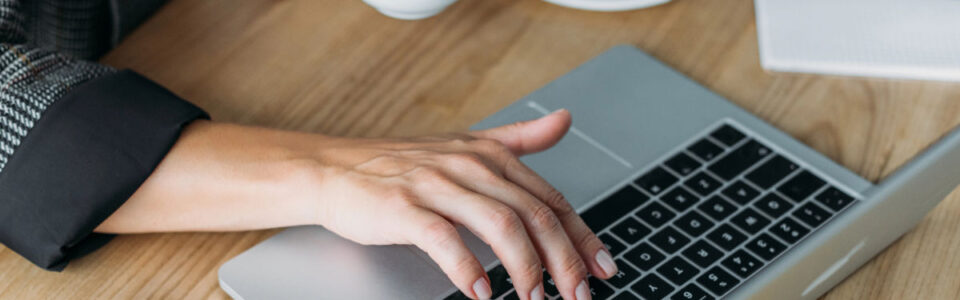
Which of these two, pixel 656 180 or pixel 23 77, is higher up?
pixel 23 77

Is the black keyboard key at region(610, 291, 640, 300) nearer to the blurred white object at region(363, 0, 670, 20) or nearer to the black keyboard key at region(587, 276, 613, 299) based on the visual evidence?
the black keyboard key at region(587, 276, 613, 299)

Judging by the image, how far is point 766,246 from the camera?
61 centimetres

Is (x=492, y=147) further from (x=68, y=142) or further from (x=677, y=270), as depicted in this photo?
(x=68, y=142)

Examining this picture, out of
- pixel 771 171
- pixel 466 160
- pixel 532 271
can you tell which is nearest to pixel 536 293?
pixel 532 271

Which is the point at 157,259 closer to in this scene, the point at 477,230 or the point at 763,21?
the point at 477,230

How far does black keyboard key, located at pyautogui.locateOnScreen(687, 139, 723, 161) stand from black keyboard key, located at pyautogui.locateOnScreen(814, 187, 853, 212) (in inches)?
3.2

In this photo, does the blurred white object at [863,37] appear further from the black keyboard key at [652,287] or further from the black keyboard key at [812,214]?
the black keyboard key at [652,287]

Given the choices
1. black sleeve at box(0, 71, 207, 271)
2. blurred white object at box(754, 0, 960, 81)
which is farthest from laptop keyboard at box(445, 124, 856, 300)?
black sleeve at box(0, 71, 207, 271)

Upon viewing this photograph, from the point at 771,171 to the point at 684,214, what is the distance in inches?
3.2

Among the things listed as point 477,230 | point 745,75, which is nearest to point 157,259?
point 477,230

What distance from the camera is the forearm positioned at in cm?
64

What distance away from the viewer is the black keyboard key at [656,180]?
657 mm

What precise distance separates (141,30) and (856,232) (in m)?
0.64

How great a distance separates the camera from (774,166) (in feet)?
2.19
